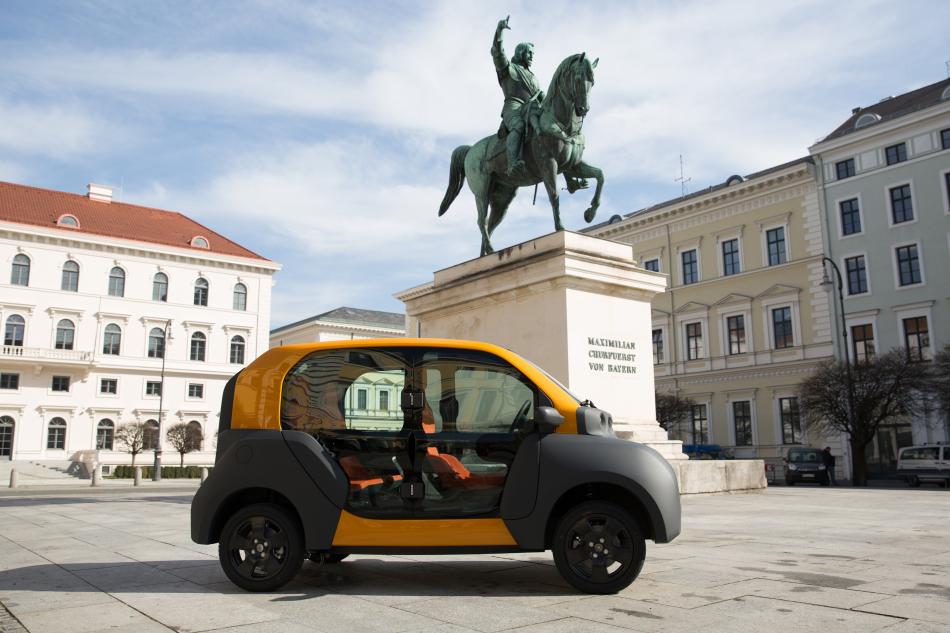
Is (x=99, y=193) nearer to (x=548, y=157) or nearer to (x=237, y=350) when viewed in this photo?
(x=237, y=350)

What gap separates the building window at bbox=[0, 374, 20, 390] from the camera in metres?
56.9

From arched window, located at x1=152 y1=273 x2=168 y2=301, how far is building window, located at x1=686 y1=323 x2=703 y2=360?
144 ft

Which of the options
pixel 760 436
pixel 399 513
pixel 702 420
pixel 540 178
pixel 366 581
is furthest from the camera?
pixel 702 420

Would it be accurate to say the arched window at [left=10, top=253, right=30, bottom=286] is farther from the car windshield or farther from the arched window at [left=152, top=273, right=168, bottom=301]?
the car windshield

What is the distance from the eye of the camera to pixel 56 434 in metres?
58.4

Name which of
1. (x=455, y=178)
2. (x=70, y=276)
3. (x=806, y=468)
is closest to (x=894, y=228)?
(x=806, y=468)

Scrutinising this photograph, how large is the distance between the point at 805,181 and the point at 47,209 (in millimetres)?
57564

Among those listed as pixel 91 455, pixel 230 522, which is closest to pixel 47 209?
pixel 91 455

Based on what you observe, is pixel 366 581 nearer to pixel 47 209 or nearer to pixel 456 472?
pixel 456 472

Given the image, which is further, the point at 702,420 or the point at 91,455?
the point at 91,455

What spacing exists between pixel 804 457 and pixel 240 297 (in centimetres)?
5168

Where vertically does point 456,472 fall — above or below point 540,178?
below

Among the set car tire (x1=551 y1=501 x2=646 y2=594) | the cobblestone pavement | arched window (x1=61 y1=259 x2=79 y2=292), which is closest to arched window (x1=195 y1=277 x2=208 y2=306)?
arched window (x1=61 y1=259 x2=79 y2=292)

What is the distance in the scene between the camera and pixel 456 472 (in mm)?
5266
